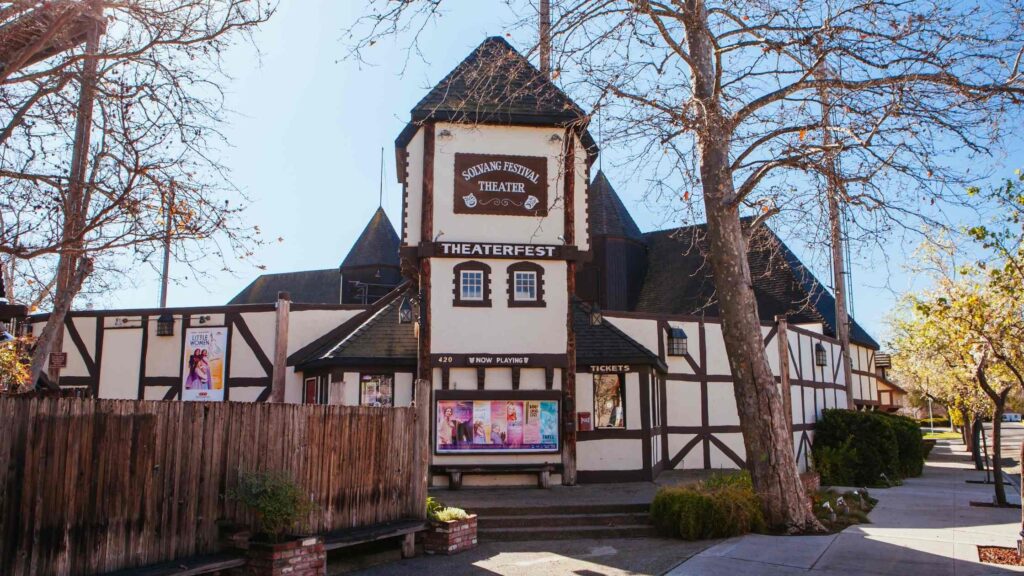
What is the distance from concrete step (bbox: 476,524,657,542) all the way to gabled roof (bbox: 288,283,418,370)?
5.54 m

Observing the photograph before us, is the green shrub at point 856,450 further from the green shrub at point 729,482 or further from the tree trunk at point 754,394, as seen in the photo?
the tree trunk at point 754,394

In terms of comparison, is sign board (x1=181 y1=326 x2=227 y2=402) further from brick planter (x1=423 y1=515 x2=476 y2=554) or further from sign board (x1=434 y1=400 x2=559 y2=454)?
brick planter (x1=423 y1=515 x2=476 y2=554)

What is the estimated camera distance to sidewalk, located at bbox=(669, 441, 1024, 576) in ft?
27.4

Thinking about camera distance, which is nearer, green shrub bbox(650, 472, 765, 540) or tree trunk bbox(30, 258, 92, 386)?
green shrub bbox(650, 472, 765, 540)

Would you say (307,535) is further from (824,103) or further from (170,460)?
(824,103)

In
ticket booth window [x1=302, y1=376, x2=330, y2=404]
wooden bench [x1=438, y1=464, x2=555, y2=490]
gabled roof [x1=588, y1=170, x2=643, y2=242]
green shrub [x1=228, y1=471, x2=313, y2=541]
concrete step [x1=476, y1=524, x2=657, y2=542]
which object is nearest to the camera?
green shrub [x1=228, y1=471, x2=313, y2=541]

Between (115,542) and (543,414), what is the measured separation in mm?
9631

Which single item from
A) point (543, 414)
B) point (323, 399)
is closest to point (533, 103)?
point (543, 414)

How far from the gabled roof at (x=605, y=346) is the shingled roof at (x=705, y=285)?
4.98 metres

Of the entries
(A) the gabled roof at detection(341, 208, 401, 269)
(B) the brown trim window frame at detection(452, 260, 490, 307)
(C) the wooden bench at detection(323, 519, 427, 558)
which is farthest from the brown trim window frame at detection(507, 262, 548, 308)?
(A) the gabled roof at detection(341, 208, 401, 269)

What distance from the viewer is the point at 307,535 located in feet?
27.3

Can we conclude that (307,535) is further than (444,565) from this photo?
No

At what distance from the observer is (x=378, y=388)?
16.1 metres

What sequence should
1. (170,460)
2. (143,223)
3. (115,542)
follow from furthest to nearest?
(143,223)
(170,460)
(115,542)
